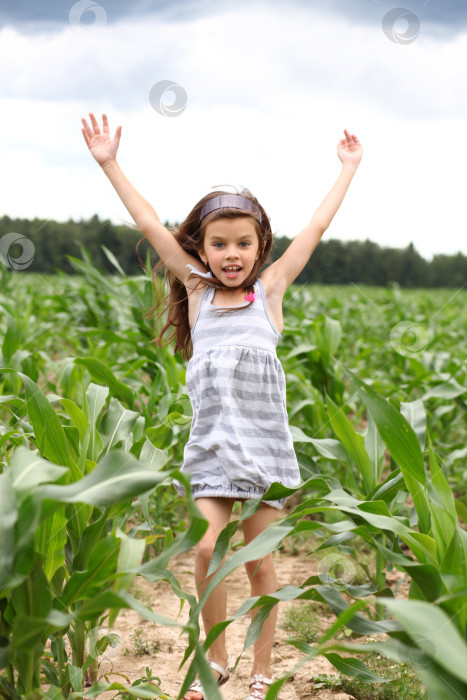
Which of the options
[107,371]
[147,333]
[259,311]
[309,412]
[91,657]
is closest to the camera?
[91,657]

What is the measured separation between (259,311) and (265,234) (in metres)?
0.27

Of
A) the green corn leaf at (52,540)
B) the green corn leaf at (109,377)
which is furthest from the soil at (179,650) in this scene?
the green corn leaf at (109,377)

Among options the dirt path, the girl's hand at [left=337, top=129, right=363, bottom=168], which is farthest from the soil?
the girl's hand at [left=337, top=129, right=363, bottom=168]

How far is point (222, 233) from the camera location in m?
1.92

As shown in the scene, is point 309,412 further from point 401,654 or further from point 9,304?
point 9,304

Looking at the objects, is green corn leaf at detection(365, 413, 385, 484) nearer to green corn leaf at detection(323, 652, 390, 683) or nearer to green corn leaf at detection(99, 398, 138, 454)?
green corn leaf at detection(323, 652, 390, 683)

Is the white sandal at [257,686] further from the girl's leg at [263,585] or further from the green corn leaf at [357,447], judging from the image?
the green corn leaf at [357,447]

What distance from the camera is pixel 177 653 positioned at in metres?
2.13

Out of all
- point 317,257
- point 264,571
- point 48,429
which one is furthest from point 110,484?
point 317,257

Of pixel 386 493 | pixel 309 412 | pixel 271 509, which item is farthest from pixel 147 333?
pixel 386 493

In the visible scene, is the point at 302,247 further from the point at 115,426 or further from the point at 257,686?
the point at 257,686

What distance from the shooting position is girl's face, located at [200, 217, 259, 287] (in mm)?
1917

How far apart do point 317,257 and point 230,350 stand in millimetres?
16983

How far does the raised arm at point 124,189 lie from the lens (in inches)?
79.1
